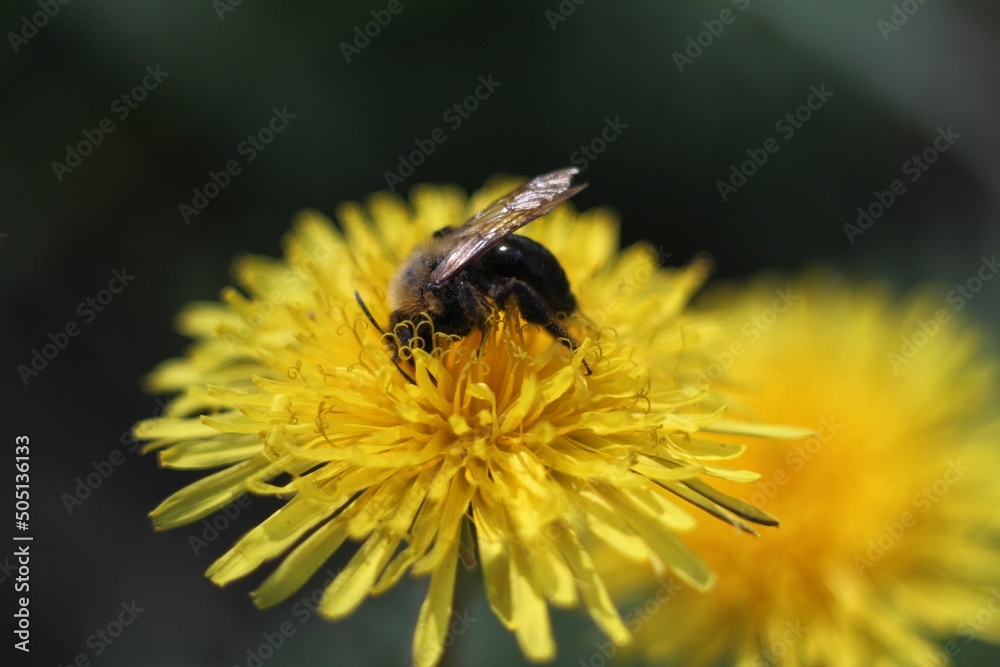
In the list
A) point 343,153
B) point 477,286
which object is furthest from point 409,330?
point 343,153

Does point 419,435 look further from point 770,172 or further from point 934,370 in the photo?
point 770,172

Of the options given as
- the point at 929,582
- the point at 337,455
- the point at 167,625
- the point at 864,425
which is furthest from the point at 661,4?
the point at 167,625

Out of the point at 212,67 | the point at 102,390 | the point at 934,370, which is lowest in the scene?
the point at 934,370

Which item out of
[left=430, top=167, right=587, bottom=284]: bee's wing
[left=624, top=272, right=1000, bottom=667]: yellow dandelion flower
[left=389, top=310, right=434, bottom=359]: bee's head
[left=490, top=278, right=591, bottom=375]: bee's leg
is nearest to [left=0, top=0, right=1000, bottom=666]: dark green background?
[left=624, top=272, right=1000, bottom=667]: yellow dandelion flower

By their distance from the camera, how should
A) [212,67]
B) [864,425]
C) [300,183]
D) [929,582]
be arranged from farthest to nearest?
[300,183]
[212,67]
[864,425]
[929,582]

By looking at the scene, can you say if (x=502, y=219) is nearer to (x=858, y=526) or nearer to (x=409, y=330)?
(x=409, y=330)

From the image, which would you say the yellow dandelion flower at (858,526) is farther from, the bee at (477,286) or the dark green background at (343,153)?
the dark green background at (343,153)

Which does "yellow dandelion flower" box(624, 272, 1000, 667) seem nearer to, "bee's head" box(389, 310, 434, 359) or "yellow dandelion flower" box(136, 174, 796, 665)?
"yellow dandelion flower" box(136, 174, 796, 665)
